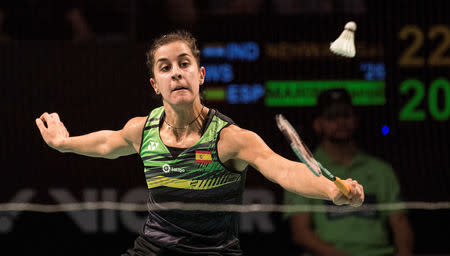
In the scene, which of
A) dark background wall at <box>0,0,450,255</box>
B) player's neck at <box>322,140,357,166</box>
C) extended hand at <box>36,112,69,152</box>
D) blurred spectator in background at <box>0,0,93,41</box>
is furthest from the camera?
blurred spectator in background at <box>0,0,93,41</box>

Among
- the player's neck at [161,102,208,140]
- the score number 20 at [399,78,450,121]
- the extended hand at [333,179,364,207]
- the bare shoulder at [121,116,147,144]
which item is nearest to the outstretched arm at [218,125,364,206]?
the extended hand at [333,179,364,207]

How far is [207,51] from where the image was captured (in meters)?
5.93

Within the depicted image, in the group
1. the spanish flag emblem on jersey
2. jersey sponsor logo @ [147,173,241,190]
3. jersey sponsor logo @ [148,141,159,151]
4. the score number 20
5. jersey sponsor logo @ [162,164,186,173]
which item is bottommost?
jersey sponsor logo @ [147,173,241,190]

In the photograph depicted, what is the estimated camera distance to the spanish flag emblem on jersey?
3.94 metres

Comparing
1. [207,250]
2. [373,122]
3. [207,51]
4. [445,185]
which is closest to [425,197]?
[445,185]

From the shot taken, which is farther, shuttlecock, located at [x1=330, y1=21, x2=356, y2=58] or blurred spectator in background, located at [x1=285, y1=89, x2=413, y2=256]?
blurred spectator in background, located at [x1=285, y1=89, x2=413, y2=256]

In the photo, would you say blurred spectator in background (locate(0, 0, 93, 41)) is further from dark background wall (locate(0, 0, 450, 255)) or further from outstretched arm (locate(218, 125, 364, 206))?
Answer: outstretched arm (locate(218, 125, 364, 206))

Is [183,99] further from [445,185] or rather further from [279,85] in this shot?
[445,185]

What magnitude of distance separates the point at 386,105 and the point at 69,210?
2620 millimetres

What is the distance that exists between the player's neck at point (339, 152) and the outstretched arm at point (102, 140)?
1.74 m

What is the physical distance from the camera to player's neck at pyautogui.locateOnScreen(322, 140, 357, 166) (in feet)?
18.3

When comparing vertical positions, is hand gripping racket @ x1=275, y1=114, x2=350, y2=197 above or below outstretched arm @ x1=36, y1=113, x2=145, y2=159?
below

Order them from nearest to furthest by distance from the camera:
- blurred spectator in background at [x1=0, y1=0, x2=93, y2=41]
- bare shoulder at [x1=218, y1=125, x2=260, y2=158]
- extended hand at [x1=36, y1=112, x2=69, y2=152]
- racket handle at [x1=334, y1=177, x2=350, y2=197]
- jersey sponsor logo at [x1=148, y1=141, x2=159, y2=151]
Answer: racket handle at [x1=334, y1=177, x2=350, y2=197] → bare shoulder at [x1=218, y1=125, x2=260, y2=158] → jersey sponsor logo at [x1=148, y1=141, x2=159, y2=151] → extended hand at [x1=36, y1=112, x2=69, y2=152] → blurred spectator in background at [x1=0, y1=0, x2=93, y2=41]

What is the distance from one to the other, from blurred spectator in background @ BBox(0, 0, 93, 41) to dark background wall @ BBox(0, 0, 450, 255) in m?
0.14
